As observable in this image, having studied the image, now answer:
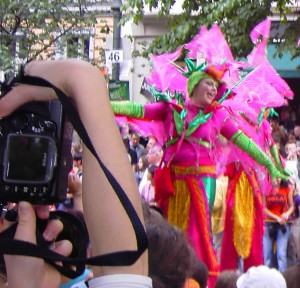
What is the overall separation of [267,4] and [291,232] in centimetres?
271

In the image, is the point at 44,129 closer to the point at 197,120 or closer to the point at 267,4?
the point at 197,120

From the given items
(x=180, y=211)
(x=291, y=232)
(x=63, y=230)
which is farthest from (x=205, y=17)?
(x=63, y=230)

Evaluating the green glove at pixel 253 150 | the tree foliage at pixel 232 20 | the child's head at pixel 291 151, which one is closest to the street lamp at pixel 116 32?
the tree foliage at pixel 232 20

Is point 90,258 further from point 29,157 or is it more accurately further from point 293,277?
point 293,277

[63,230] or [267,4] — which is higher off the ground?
[267,4]

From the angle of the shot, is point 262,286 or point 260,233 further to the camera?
point 260,233

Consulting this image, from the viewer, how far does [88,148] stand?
1084 mm

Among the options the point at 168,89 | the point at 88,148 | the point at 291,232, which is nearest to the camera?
the point at 88,148

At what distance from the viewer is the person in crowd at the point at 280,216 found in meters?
7.46

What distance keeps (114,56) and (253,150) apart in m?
6.26

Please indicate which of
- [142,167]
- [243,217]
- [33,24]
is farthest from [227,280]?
[33,24]

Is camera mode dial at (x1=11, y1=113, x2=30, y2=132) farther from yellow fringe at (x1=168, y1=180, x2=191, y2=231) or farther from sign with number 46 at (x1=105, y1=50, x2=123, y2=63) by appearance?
sign with number 46 at (x1=105, y1=50, x2=123, y2=63)

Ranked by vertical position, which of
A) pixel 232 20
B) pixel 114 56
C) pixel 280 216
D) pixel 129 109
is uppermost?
pixel 232 20

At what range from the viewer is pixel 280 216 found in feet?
24.5
